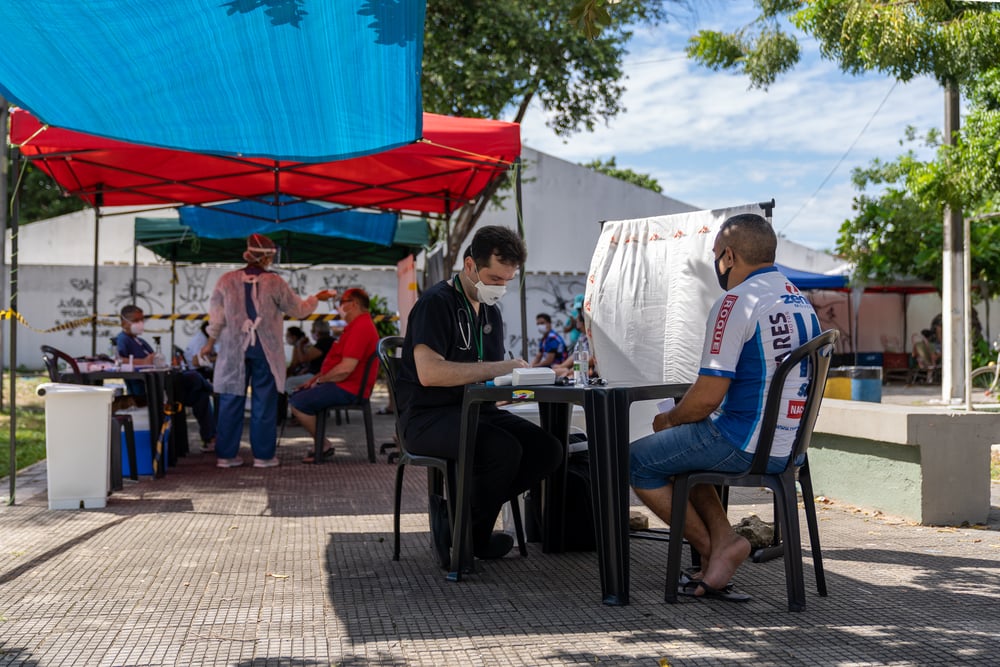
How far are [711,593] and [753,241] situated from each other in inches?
57.8

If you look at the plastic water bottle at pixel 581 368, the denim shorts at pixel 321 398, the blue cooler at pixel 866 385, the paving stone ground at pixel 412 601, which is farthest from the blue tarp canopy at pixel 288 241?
the plastic water bottle at pixel 581 368

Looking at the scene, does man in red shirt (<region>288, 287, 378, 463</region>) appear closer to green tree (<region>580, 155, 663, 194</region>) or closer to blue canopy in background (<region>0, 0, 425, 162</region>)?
blue canopy in background (<region>0, 0, 425, 162</region>)

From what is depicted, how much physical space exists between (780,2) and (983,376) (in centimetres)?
1044

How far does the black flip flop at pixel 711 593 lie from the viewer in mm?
4242

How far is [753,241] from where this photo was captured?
13.7 ft

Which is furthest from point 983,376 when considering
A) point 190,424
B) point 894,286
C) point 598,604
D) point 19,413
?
point 598,604

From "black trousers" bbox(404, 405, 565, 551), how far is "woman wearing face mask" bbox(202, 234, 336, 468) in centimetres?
422

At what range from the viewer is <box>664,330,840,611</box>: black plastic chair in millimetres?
3957

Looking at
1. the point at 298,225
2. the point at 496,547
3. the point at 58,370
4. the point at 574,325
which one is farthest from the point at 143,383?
the point at 574,325

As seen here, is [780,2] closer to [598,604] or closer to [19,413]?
[19,413]

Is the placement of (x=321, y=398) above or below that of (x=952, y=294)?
below

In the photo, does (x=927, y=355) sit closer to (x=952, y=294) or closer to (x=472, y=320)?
(x=952, y=294)

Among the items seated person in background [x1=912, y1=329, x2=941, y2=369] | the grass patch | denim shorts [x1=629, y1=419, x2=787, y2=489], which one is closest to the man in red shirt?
the grass patch

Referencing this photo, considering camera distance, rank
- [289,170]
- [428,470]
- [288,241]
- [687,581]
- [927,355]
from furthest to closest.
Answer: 1. [927,355]
2. [288,241]
3. [289,170]
4. [428,470]
5. [687,581]
